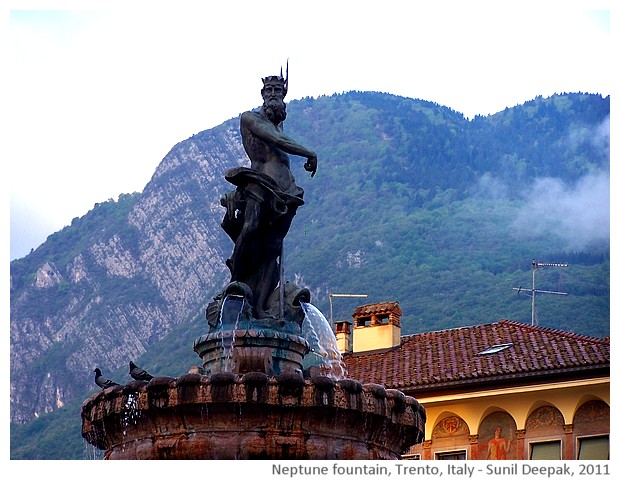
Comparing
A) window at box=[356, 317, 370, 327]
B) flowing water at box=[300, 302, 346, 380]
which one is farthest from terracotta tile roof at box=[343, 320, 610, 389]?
flowing water at box=[300, 302, 346, 380]

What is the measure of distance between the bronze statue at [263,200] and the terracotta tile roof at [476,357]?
23.6 metres

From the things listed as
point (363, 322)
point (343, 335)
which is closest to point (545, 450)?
point (363, 322)

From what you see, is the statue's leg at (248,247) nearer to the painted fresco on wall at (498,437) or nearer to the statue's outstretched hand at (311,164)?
the statue's outstretched hand at (311,164)

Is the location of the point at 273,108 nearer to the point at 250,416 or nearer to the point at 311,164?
the point at 311,164

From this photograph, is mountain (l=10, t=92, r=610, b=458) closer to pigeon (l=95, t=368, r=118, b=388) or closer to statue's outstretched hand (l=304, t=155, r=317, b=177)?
pigeon (l=95, t=368, r=118, b=388)

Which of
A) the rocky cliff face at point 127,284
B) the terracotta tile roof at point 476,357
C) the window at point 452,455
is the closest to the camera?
the terracotta tile roof at point 476,357

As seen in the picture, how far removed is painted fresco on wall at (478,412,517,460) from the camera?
42625 mm

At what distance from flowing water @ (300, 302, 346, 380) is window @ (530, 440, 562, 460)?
74.8 feet

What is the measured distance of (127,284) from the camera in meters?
142

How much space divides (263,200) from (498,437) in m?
25.8

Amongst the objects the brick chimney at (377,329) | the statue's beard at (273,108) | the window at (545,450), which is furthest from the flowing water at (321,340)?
the brick chimney at (377,329)

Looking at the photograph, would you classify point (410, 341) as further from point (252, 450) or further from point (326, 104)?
point (326, 104)

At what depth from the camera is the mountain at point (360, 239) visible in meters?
89.1
